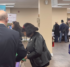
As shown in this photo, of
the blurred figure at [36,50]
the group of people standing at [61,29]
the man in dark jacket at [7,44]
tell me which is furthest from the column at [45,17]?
the group of people standing at [61,29]

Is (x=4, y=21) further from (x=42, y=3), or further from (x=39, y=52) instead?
(x=42, y=3)

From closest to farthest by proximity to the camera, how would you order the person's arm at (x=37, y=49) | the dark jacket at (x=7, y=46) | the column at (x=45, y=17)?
the dark jacket at (x=7, y=46)
the person's arm at (x=37, y=49)
the column at (x=45, y=17)

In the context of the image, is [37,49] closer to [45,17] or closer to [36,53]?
[36,53]

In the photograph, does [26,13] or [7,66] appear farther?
[26,13]

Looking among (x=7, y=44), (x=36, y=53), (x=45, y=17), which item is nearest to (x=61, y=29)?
(x=45, y=17)

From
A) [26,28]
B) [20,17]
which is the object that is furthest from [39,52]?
[20,17]

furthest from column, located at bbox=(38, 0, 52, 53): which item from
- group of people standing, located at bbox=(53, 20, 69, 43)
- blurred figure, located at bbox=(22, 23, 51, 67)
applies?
group of people standing, located at bbox=(53, 20, 69, 43)

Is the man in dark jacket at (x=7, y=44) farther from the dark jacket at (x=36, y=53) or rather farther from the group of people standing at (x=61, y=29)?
the group of people standing at (x=61, y=29)

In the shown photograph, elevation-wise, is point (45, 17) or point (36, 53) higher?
point (45, 17)

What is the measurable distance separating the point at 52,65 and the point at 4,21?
324 cm

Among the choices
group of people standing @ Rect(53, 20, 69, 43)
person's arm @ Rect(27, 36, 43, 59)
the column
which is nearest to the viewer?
person's arm @ Rect(27, 36, 43, 59)

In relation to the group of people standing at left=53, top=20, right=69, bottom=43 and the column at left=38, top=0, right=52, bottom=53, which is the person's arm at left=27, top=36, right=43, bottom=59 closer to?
the column at left=38, top=0, right=52, bottom=53

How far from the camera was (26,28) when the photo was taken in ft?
6.56

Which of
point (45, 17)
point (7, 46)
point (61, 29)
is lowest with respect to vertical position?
point (61, 29)
